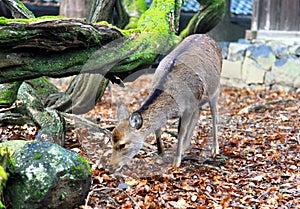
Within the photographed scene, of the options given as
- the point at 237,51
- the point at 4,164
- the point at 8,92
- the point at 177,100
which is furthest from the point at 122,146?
the point at 237,51

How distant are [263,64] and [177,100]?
22.7ft

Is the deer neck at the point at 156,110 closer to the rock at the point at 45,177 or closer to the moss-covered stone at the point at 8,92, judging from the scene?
the rock at the point at 45,177

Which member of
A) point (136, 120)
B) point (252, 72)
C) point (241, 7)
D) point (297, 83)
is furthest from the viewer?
point (241, 7)

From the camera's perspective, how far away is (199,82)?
5.82m

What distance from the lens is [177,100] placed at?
5.49 meters

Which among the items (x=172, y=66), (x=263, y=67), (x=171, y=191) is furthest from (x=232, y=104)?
(x=171, y=191)

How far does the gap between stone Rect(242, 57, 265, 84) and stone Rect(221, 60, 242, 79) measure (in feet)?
0.41

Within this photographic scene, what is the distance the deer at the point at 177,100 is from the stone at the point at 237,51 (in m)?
5.92

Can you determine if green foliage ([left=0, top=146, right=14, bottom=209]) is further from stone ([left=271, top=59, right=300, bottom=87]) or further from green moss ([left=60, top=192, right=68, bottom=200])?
stone ([left=271, top=59, right=300, bottom=87])

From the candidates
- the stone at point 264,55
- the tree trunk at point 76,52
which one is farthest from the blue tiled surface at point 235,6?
the tree trunk at point 76,52

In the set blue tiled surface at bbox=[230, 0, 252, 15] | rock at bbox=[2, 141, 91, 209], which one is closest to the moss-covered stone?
rock at bbox=[2, 141, 91, 209]

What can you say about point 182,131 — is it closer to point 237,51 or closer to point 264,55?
point 264,55

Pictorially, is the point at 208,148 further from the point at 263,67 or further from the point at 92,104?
the point at 263,67

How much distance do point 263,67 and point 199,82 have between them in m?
6.52
